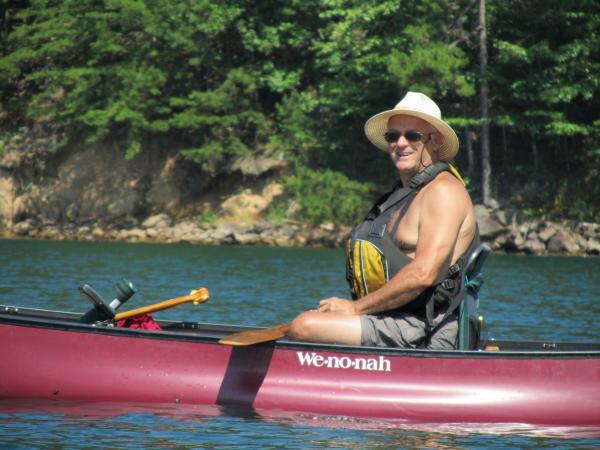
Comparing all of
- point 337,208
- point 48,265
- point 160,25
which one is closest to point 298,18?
point 160,25

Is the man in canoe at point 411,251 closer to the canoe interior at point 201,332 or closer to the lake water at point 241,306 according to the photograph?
the canoe interior at point 201,332

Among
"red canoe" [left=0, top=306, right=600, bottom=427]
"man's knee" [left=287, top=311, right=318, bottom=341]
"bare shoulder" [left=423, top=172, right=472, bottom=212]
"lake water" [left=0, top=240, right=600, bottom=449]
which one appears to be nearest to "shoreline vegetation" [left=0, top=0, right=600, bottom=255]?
"lake water" [left=0, top=240, right=600, bottom=449]

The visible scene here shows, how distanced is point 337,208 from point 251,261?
8.31 m

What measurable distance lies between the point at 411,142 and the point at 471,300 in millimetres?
1106

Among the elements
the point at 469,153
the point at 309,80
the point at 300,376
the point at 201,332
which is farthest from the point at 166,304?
the point at 309,80

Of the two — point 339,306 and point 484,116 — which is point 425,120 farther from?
point 484,116

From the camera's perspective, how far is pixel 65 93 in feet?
136

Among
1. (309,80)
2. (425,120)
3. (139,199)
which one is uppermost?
(309,80)

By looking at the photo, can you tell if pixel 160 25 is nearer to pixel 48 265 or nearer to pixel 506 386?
pixel 48 265

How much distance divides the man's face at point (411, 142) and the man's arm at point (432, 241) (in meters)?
0.25

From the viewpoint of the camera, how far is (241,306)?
52.1 ft

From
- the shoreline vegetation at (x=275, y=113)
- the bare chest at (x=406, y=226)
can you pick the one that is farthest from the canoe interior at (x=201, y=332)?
the shoreline vegetation at (x=275, y=113)

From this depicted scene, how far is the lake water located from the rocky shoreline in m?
2.04

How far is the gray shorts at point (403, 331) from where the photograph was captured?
768 cm
